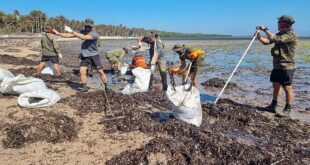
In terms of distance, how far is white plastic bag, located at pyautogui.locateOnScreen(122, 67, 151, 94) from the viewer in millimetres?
8820

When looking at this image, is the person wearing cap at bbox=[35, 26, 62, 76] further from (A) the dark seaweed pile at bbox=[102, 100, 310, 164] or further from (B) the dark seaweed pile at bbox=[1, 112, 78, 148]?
(A) the dark seaweed pile at bbox=[102, 100, 310, 164]

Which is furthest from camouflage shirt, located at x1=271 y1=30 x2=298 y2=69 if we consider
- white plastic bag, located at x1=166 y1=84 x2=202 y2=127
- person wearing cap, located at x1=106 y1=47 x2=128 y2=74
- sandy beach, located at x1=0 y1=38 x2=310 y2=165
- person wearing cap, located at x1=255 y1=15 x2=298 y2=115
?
person wearing cap, located at x1=106 y1=47 x2=128 y2=74

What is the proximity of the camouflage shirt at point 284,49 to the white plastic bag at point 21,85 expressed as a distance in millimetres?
5194

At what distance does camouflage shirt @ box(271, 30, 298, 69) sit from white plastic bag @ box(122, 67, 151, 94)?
325cm

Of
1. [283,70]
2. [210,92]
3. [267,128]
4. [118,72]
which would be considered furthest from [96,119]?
[118,72]

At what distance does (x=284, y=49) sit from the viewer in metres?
7.35

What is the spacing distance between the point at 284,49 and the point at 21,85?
583 cm

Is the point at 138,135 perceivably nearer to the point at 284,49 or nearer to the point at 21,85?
the point at 21,85

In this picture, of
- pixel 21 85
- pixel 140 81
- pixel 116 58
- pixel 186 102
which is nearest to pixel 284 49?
pixel 186 102

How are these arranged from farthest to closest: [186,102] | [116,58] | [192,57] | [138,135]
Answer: [116,58] → [192,57] → [186,102] → [138,135]

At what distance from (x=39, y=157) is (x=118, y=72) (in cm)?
865

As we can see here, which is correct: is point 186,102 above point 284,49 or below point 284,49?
below

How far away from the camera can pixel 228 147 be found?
4.99m

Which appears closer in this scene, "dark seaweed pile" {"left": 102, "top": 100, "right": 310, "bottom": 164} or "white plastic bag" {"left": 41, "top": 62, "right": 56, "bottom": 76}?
"dark seaweed pile" {"left": 102, "top": 100, "right": 310, "bottom": 164}
